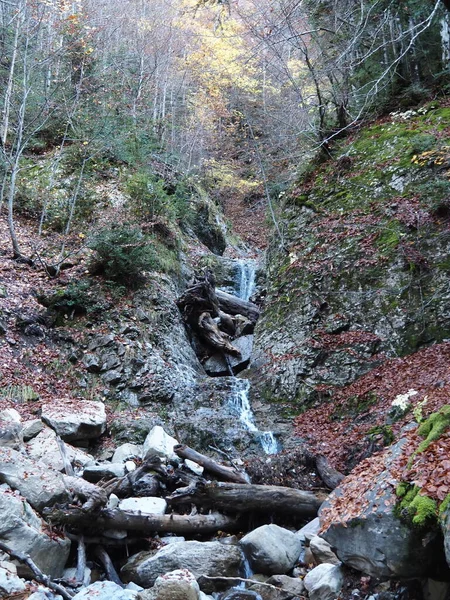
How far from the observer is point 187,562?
546 cm

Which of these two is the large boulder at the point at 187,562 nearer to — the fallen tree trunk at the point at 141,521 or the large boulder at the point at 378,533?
the fallen tree trunk at the point at 141,521

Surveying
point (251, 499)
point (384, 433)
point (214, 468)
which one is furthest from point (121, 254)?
point (384, 433)

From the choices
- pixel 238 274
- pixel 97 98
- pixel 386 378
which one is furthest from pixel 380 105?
pixel 97 98

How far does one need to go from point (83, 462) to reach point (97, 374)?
3553 mm

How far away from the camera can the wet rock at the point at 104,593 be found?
15.0ft

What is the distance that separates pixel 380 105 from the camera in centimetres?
1438

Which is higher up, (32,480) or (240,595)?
(32,480)

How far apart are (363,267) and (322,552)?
23.1ft

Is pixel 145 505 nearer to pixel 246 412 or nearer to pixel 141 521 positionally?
pixel 141 521

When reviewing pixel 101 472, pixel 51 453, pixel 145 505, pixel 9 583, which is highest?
pixel 51 453

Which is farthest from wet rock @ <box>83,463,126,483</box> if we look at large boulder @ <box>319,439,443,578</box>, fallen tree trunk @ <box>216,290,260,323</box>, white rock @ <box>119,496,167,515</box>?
fallen tree trunk @ <box>216,290,260,323</box>

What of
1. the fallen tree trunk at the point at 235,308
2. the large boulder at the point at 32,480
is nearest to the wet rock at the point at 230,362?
the fallen tree trunk at the point at 235,308

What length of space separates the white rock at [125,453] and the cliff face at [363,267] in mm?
3737

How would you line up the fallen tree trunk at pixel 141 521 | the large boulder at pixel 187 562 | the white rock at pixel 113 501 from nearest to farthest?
the large boulder at pixel 187 562, the fallen tree trunk at pixel 141 521, the white rock at pixel 113 501
